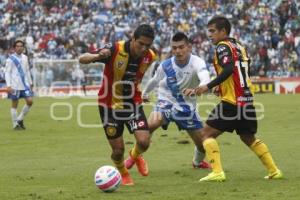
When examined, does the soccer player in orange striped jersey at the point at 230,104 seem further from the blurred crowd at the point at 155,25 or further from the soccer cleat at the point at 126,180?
the blurred crowd at the point at 155,25

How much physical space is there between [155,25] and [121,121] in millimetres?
37937

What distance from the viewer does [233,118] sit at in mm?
10414

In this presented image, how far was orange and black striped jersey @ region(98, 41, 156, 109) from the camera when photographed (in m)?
10.3

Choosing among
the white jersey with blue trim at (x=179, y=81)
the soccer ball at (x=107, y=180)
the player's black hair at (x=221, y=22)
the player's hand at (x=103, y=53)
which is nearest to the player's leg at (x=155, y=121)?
the white jersey with blue trim at (x=179, y=81)

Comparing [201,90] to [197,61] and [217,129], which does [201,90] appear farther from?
[197,61]

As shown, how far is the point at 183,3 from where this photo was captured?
164ft

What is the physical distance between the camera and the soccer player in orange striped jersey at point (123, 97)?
1030cm

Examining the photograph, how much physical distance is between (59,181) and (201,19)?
38275mm

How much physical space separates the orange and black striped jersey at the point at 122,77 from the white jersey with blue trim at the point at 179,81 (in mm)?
1181

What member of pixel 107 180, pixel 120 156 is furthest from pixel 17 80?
pixel 107 180

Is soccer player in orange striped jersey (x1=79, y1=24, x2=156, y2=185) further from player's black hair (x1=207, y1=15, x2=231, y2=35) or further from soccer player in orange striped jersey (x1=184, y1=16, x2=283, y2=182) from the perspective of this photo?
player's black hair (x1=207, y1=15, x2=231, y2=35)

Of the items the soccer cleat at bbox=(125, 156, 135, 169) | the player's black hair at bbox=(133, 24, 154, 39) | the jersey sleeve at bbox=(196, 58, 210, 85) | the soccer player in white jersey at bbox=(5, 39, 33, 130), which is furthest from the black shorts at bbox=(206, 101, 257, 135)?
the soccer player in white jersey at bbox=(5, 39, 33, 130)

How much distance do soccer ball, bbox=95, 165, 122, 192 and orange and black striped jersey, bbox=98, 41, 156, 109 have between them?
4.30 ft

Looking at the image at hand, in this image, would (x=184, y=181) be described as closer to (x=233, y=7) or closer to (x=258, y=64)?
(x=258, y=64)
